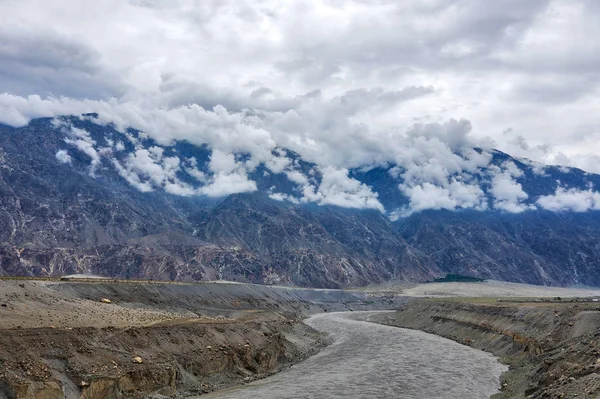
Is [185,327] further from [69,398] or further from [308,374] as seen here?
[69,398]

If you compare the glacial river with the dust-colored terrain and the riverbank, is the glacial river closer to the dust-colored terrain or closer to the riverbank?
the riverbank

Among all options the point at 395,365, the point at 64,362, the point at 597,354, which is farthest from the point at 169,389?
the point at 597,354

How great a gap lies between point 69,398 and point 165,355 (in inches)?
672

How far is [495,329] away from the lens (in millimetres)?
114688

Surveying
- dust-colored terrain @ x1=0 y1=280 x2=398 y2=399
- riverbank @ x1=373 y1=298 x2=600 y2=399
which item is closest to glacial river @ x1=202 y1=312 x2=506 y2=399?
riverbank @ x1=373 y1=298 x2=600 y2=399

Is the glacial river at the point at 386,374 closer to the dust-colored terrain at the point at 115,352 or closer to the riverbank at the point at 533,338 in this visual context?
the riverbank at the point at 533,338

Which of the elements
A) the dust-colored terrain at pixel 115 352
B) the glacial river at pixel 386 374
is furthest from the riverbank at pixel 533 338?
the dust-colored terrain at pixel 115 352

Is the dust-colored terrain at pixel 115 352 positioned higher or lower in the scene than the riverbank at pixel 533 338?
higher

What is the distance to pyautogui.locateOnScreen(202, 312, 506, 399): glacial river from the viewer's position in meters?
65.3

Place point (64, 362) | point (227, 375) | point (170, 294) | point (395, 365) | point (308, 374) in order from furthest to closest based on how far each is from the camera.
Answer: point (170, 294) < point (395, 365) < point (308, 374) < point (227, 375) < point (64, 362)

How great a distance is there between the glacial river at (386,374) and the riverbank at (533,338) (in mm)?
4336

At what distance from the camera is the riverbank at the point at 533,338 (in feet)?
168

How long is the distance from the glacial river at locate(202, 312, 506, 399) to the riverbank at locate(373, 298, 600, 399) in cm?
434

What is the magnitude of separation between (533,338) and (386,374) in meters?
32.5
